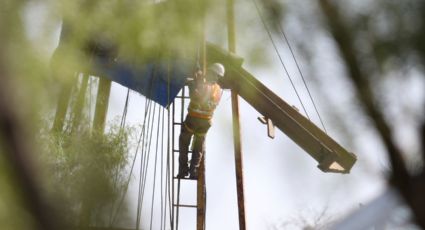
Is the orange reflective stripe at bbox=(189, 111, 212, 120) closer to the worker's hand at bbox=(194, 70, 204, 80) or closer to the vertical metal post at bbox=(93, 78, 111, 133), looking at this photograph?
the worker's hand at bbox=(194, 70, 204, 80)

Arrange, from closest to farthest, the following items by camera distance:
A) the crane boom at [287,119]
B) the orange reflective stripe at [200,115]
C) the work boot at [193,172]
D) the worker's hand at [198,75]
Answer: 1. the worker's hand at [198,75]
2. the orange reflective stripe at [200,115]
3. the work boot at [193,172]
4. the crane boom at [287,119]

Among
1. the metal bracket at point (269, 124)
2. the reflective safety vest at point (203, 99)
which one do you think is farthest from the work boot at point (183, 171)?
the metal bracket at point (269, 124)

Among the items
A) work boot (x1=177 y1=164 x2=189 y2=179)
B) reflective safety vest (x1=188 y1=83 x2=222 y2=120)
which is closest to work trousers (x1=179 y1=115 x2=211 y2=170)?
work boot (x1=177 y1=164 x2=189 y2=179)

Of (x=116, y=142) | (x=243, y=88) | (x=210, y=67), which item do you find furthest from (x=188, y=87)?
(x=116, y=142)

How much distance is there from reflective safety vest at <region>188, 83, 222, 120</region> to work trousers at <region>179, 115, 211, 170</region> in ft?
0.49

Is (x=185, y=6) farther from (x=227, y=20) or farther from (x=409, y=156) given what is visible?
(x=409, y=156)

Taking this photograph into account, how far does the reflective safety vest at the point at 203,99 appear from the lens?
27.0ft

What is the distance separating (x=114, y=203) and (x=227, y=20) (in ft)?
1.94

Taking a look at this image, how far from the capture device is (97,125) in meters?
10.6

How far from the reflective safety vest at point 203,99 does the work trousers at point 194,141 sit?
0.49 ft

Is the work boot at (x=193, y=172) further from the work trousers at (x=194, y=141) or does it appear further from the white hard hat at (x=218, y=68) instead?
the white hard hat at (x=218, y=68)

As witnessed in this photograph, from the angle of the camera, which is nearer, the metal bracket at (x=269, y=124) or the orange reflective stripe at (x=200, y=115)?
the orange reflective stripe at (x=200, y=115)

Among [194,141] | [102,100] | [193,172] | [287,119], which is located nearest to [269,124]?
[287,119]

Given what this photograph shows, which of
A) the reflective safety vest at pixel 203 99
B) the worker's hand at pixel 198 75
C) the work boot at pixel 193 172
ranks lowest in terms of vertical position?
the work boot at pixel 193 172
